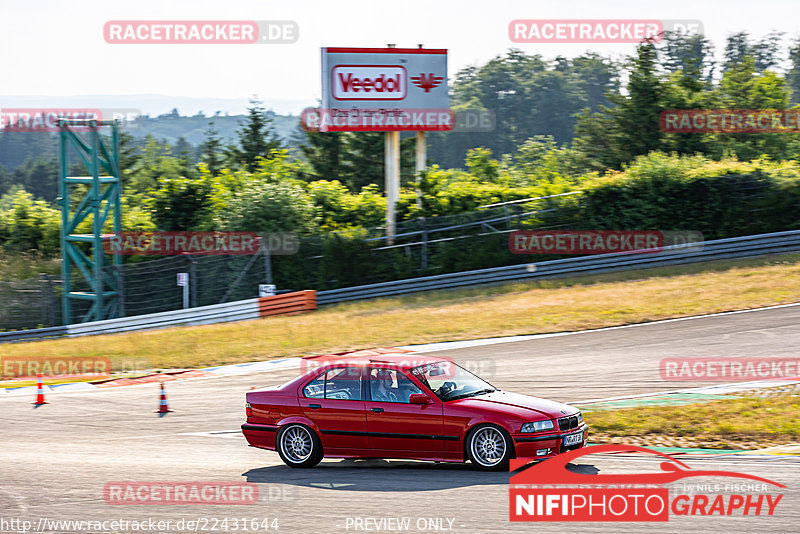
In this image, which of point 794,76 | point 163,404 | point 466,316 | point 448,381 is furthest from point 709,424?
point 794,76

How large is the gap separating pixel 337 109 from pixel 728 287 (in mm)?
13909

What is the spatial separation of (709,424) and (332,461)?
5065 mm

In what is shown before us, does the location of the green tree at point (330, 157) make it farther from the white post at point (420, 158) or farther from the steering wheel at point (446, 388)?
the steering wheel at point (446, 388)

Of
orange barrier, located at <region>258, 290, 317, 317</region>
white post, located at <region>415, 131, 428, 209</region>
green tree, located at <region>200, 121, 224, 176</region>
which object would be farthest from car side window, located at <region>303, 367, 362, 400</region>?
green tree, located at <region>200, 121, 224, 176</region>

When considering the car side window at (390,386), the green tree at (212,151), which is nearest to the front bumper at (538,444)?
the car side window at (390,386)

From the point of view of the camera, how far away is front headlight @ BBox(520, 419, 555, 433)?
9.38 meters

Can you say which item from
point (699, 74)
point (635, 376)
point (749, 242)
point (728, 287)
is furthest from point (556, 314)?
point (699, 74)

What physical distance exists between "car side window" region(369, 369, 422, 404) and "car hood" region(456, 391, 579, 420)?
65 centimetres

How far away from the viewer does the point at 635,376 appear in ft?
48.3

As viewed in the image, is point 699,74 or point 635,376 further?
point 699,74

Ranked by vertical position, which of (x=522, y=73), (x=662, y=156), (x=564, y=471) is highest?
(x=522, y=73)

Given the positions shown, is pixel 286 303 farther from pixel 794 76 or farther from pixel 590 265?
pixel 794 76

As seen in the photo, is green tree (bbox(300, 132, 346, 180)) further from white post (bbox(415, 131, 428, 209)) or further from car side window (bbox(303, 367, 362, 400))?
car side window (bbox(303, 367, 362, 400))

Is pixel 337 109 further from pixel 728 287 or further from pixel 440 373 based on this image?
pixel 440 373
